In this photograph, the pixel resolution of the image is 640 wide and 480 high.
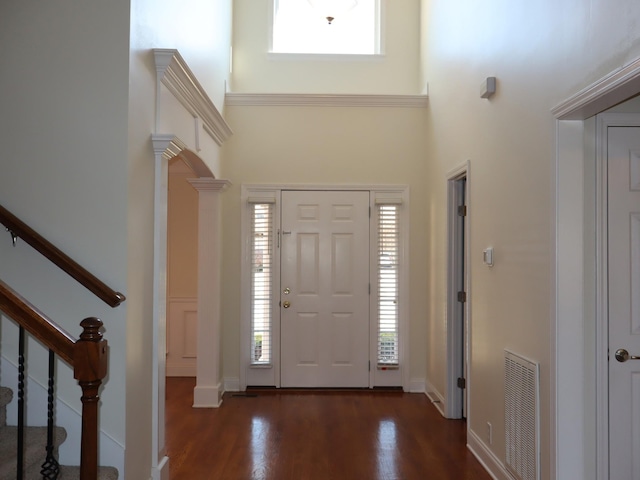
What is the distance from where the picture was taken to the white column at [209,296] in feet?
17.7

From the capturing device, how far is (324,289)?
6043 millimetres

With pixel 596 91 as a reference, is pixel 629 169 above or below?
below

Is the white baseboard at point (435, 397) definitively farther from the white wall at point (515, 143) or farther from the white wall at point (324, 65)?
the white wall at point (324, 65)

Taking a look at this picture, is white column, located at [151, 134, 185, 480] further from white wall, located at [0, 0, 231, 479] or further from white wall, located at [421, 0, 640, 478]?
white wall, located at [421, 0, 640, 478]

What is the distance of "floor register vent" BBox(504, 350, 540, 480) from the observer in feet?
9.90

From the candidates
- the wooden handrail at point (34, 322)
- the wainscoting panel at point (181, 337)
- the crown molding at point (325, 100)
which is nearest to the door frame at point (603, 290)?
the wooden handrail at point (34, 322)

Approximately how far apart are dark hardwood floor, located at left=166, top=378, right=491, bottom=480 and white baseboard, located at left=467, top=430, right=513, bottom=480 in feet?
0.16

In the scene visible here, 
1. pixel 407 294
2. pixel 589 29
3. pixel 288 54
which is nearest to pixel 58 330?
pixel 589 29

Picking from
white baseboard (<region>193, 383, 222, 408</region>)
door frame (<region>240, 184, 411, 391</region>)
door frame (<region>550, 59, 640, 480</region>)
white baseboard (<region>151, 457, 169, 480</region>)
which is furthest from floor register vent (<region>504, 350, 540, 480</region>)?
white baseboard (<region>193, 383, 222, 408</region>)

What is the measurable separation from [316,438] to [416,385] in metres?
1.83

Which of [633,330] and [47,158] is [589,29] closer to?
[633,330]

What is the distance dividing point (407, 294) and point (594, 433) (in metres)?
3.33

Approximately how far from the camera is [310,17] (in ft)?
21.1

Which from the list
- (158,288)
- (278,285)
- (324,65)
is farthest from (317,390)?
(324,65)
